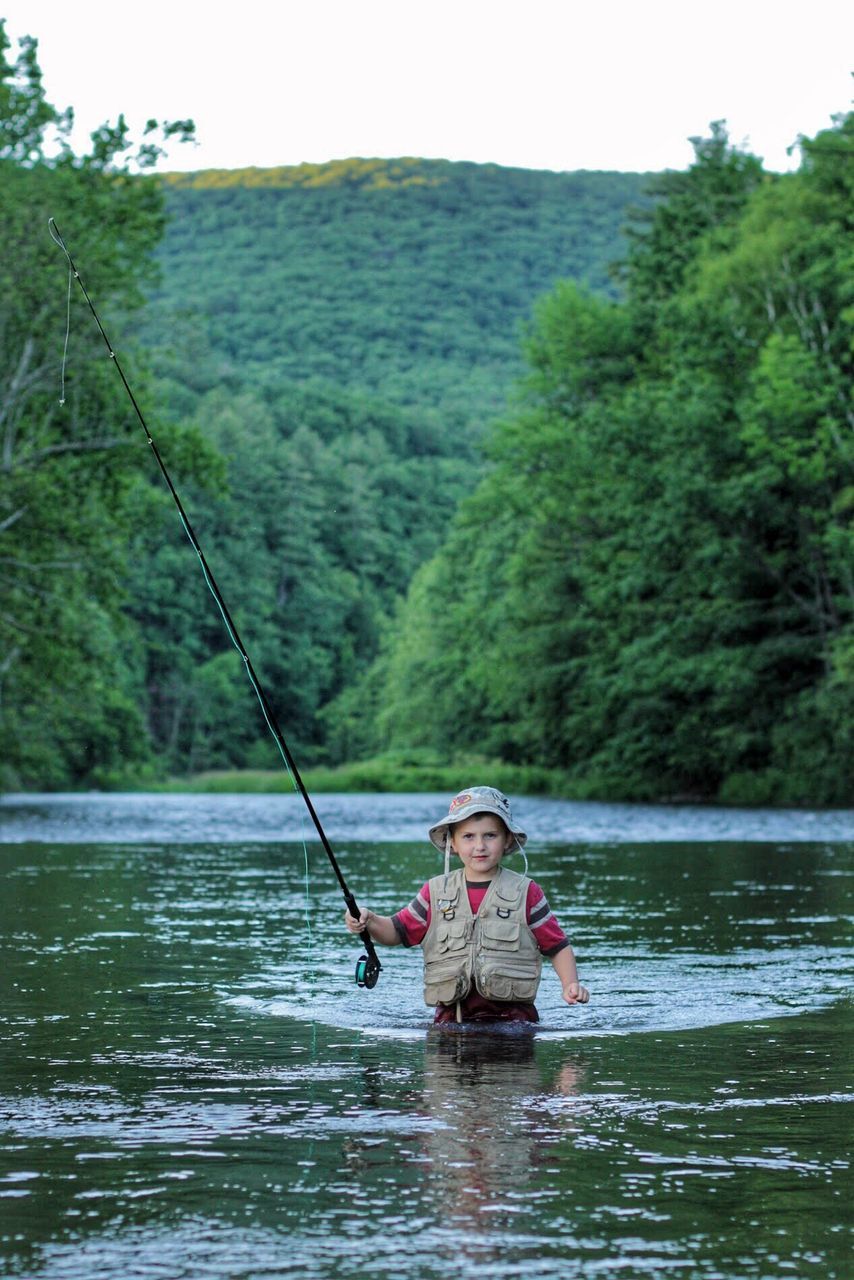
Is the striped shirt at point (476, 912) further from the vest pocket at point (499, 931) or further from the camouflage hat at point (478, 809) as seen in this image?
the camouflage hat at point (478, 809)

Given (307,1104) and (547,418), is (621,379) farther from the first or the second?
(307,1104)

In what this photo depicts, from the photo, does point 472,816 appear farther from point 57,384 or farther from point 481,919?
point 57,384

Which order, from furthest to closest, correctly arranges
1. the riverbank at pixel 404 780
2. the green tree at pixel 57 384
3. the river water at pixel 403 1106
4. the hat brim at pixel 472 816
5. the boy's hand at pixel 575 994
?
the riverbank at pixel 404 780 < the green tree at pixel 57 384 < the hat brim at pixel 472 816 < the boy's hand at pixel 575 994 < the river water at pixel 403 1106

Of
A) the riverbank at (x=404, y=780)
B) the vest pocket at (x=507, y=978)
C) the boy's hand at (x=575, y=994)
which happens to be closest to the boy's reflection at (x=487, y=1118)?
the vest pocket at (x=507, y=978)

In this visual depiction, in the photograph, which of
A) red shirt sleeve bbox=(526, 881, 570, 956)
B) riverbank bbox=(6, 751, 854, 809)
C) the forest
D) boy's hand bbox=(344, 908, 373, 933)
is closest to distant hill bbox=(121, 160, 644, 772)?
the forest

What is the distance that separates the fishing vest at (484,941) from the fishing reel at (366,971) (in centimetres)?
22

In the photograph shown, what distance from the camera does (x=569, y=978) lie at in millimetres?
8125

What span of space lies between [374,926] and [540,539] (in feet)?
179

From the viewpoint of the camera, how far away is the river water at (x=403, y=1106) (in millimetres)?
4719

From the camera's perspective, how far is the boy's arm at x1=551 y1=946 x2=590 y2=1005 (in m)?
7.97

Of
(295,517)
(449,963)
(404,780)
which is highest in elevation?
(295,517)

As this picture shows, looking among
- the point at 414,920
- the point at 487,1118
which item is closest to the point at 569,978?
the point at 414,920

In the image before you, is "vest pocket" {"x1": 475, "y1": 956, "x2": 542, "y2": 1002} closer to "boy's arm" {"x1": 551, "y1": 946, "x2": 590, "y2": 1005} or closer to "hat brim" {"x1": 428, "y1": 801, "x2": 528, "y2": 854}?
"boy's arm" {"x1": 551, "y1": 946, "x2": 590, "y2": 1005}

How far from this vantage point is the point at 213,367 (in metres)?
143
